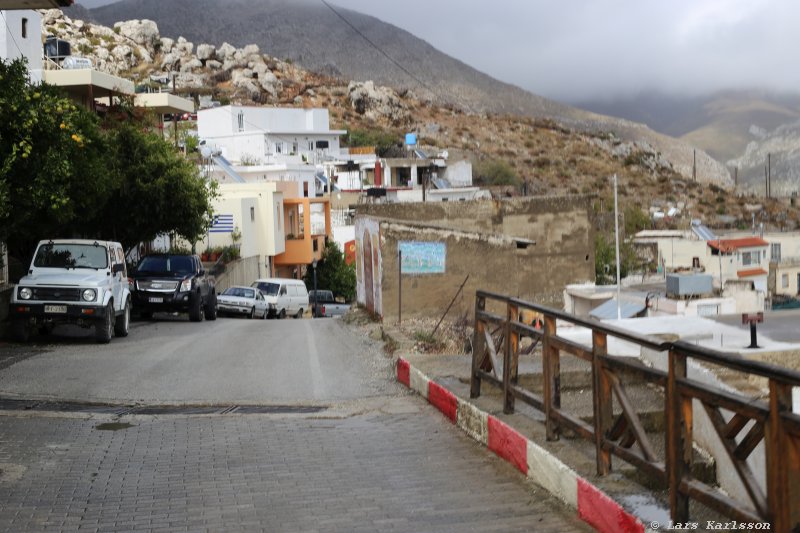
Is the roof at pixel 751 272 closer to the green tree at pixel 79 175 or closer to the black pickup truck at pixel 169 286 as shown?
the green tree at pixel 79 175

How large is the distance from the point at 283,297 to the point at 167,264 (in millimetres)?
14071

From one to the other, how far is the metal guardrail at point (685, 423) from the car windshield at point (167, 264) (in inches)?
921

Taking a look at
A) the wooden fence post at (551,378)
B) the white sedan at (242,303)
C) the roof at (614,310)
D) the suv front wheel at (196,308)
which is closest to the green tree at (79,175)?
the white sedan at (242,303)

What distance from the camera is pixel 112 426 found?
10.1 meters

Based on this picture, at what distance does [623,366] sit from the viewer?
6012mm

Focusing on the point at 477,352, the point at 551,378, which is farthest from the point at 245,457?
the point at 551,378

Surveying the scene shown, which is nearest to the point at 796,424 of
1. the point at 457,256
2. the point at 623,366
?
the point at 623,366

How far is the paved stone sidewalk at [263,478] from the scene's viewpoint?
6.51 m

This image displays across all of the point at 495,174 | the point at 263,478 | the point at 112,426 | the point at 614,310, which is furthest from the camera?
the point at 495,174

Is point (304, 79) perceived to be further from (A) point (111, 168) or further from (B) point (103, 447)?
(B) point (103, 447)

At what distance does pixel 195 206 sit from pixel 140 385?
21.7 m

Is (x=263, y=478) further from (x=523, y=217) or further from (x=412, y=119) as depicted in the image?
(x=412, y=119)

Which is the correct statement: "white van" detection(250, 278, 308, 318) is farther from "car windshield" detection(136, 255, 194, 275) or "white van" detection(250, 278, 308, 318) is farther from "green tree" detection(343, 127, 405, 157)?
"green tree" detection(343, 127, 405, 157)

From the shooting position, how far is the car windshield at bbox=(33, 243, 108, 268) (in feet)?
68.8
